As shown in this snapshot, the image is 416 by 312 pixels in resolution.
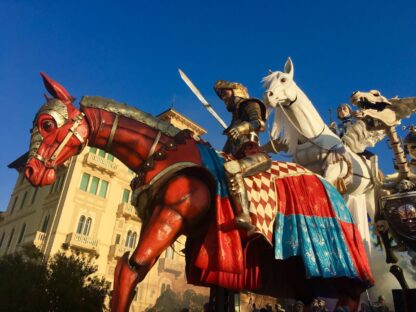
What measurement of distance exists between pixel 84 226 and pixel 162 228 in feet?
104

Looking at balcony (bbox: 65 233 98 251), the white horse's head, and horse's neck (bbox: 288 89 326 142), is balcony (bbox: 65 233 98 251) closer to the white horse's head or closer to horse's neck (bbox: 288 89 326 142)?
horse's neck (bbox: 288 89 326 142)

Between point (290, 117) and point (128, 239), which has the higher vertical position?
point (128, 239)

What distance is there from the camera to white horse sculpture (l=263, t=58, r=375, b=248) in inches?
291

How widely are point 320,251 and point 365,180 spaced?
434 centimetres

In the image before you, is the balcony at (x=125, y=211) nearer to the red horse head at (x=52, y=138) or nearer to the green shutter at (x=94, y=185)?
the green shutter at (x=94, y=185)

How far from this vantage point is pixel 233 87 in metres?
5.43

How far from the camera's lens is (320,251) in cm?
432

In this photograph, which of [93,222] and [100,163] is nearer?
[93,222]

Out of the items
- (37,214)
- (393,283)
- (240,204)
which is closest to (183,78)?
(240,204)

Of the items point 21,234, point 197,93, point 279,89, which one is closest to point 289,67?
point 279,89

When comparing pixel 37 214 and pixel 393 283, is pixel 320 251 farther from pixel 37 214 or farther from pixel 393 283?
pixel 37 214

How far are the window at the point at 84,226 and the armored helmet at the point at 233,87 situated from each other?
30423 millimetres

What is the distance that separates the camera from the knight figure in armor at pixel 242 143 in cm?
410

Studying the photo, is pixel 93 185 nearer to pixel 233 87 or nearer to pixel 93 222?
pixel 93 222
